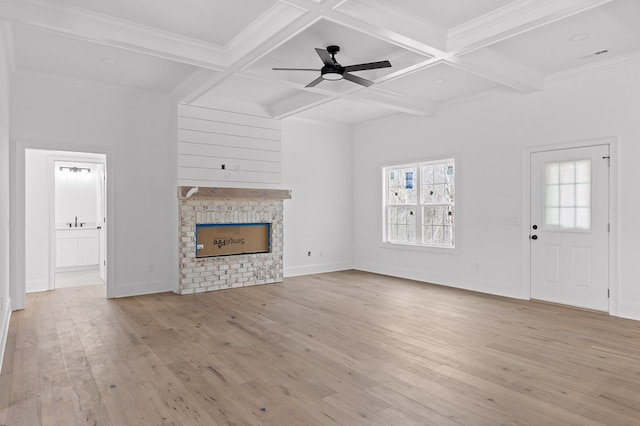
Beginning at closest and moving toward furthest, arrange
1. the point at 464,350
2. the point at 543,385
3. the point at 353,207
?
the point at 543,385 < the point at 464,350 < the point at 353,207

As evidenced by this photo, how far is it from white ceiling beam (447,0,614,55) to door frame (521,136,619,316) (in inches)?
85.6

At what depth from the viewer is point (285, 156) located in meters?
7.54

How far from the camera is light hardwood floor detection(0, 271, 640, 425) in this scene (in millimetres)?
2529

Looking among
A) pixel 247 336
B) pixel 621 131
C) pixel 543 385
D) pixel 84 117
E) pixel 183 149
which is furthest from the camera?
pixel 183 149

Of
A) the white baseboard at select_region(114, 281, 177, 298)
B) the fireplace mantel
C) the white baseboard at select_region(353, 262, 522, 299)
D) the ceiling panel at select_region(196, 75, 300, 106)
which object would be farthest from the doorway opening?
the white baseboard at select_region(353, 262, 522, 299)

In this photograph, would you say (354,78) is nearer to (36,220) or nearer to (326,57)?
(326,57)

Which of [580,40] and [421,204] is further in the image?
[421,204]

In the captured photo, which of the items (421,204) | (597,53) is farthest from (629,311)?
(421,204)

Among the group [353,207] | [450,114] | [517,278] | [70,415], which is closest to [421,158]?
[450,114]

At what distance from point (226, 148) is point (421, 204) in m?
3.57

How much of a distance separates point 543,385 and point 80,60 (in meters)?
5.84

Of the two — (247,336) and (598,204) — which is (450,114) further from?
(247,336)

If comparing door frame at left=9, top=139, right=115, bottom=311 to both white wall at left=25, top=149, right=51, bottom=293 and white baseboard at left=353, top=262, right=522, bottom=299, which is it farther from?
white baseboard at left=353, top=262, right=522, bottom=299

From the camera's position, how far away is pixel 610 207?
486 centimetres
